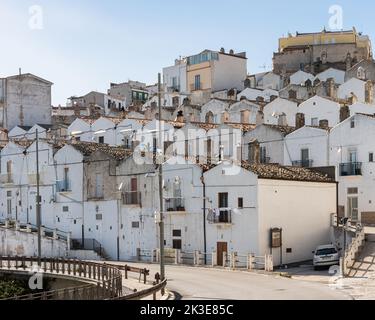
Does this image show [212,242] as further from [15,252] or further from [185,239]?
[15,252]

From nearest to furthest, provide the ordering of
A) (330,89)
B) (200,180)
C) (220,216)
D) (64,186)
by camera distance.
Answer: (220,216) < (200,180) < (64,186) < (330,89)

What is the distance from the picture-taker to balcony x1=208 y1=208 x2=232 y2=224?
141 feet

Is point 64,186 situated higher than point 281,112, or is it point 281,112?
point 281,112

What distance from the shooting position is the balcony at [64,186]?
5638 cm

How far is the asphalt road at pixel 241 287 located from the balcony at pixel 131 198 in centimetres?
1149

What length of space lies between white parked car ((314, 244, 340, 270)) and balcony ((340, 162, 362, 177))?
10562 mm

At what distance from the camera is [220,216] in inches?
1718

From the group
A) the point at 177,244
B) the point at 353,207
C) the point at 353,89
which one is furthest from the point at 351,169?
the point at 353,89

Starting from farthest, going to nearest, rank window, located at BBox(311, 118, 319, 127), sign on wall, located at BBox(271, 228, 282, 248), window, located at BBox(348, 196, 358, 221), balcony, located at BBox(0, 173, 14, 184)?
balcony, located at BBox(0, 173, 14, 184) < window, located at BBox(311, 118, 319, 127) < window, located at BBox(348, 196, 358, 221) < sign on wall, located at BBox(271, 228, 282, 248)

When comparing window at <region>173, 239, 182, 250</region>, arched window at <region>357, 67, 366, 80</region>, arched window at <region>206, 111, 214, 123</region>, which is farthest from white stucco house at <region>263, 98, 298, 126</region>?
window at <region>173, 239, 182, 250</region>

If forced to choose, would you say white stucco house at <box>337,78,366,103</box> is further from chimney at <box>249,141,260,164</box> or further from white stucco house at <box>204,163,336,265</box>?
white stucco house at <box>204,163,336,265</box>

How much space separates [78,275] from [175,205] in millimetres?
9872

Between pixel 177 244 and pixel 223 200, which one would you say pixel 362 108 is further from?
pixel 177 244
